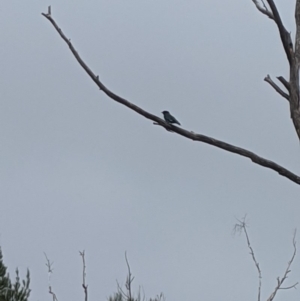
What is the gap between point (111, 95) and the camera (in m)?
5.68

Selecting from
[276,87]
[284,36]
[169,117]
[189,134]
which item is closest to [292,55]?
[284,36]

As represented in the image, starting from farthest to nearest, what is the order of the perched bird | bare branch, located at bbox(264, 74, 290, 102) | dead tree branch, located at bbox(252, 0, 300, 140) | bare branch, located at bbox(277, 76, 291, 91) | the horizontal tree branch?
the perched bird < bare branch, located at bbox(264, 74, 290, 102) < bare branch, located at bbox(277, 76, 291, 91) < dead tree branch, located at bbox(252, 0, 300, 140) < the horizontal tree branch

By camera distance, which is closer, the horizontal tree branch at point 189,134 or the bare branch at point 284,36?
the horizontal tree branch at point 189,134

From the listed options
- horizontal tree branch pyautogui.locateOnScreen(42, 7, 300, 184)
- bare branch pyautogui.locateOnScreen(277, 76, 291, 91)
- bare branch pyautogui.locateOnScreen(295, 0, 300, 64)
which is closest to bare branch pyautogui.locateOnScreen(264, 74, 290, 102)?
bare branch pyautogui.locateOnScreen(277, 76, 291, 91)

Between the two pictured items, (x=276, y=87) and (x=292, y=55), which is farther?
(x=276, y=87)

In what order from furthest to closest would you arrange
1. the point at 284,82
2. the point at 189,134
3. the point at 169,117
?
the point at 169,117, the point at 284,82, the point at 189,134

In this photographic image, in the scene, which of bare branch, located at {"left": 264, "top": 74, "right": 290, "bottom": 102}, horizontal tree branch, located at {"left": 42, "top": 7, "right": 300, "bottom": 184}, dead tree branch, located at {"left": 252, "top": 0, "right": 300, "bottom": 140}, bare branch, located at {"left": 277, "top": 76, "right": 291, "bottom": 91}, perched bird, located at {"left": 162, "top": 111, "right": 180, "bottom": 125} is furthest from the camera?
perched bird, located at {"left": 162, "top": 111, "right": 180, "bottom": 125}

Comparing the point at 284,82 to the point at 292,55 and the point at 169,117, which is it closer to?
the point at 292,55

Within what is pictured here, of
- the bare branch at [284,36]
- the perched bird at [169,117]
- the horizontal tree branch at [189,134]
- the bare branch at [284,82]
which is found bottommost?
the horizontal tree branch at [189,134]

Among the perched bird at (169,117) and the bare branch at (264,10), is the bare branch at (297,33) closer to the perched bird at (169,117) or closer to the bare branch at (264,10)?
the bare branch at (264,10)

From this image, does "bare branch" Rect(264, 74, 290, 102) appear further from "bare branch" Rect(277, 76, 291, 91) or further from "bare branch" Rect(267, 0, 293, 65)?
"bare branch" Rect(267, 0, 293, 65)

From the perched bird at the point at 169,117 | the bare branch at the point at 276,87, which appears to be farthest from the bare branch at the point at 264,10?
the perched bird at the point at 169,117

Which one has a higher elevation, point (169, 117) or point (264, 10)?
point (169, 117)

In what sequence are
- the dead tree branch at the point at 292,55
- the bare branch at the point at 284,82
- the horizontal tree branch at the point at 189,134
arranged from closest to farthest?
1. the horizontal tree branch at the point at 189,134
2. the dead tree branch at the point at 292,55
3. the bare branch at the point at 284,82
